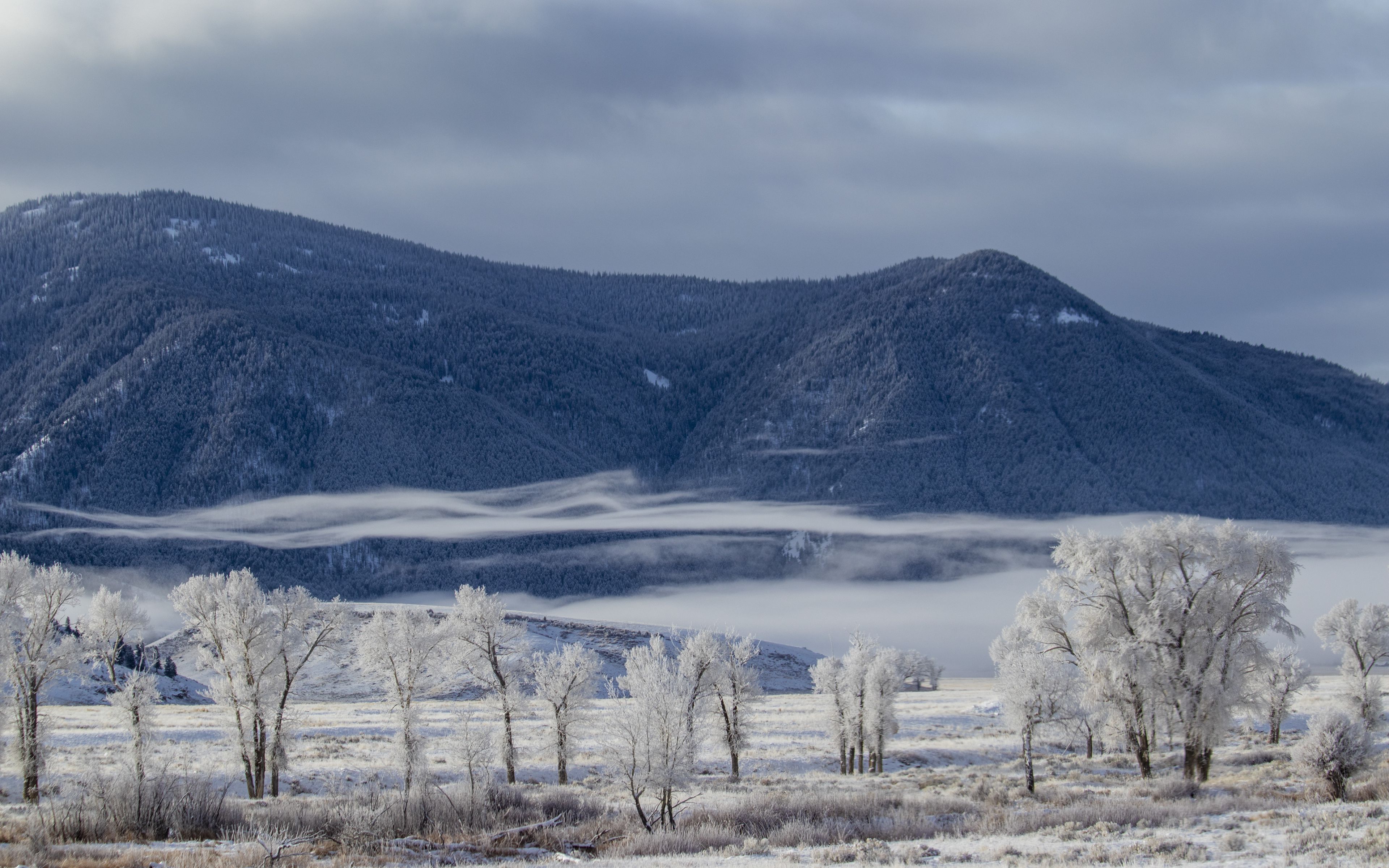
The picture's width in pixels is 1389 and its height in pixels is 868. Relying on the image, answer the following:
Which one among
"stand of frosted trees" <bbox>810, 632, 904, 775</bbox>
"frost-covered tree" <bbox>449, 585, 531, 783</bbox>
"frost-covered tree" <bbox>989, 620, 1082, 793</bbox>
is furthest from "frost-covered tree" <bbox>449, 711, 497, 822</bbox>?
"frost-covered tree" <bbox>989, 620, 1082, 793</bbox>

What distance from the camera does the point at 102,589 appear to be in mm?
80312

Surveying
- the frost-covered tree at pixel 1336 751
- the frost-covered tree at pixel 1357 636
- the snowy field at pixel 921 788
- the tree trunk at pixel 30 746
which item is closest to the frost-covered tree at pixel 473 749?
the snowy field at pixel 921 788

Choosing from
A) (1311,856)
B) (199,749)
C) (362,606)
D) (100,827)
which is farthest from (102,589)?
(362,606)

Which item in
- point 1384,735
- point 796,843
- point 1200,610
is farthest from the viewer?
point 1384,735

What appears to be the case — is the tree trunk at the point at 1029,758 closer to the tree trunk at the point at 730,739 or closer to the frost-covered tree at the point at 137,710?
the tree trunk at the point at 730,739

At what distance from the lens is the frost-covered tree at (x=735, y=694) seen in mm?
67375

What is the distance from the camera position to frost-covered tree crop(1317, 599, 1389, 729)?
238ft

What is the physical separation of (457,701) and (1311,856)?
96541 millimetres

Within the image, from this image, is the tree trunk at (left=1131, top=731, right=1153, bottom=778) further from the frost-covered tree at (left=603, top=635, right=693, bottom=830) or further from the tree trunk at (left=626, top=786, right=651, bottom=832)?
the tree trunk at (left=626, top=786, right=651, bottom=832)

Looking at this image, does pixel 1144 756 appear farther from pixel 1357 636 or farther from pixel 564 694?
pixel 1357 636

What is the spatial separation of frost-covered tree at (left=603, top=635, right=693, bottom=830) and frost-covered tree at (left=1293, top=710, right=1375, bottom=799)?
20261mm

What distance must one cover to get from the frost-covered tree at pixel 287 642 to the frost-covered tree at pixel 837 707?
27.9 meters

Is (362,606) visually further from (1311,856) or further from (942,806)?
(1311,856)

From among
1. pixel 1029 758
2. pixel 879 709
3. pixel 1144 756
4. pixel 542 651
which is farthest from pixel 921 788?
pixel 542 651
